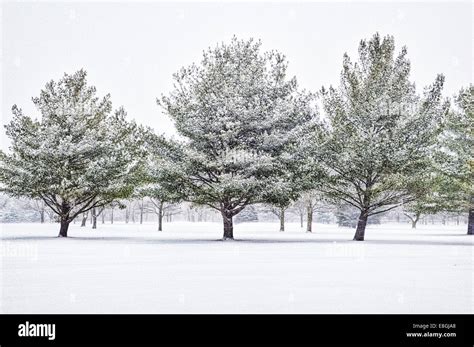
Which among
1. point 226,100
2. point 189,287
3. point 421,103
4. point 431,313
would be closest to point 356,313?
point 431,313

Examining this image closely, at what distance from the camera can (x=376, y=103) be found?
96.4 feet

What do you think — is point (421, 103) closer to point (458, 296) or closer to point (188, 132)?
point (188, 132)

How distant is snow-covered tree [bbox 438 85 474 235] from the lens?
3678 centimetres

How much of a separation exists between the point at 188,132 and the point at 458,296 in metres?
21.4

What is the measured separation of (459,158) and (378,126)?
12017 millimetres

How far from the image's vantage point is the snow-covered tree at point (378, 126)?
95.1 feet

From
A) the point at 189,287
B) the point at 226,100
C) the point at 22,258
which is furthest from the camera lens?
the point at 226,100

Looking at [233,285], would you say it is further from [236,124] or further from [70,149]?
[70,149]

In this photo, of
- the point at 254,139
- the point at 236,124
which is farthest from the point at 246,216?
the point at 236,124

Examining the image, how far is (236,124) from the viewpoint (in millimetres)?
28500

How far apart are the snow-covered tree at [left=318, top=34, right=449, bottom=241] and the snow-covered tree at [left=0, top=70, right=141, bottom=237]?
42.2 feet

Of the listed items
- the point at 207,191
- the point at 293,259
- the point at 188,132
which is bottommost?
the point at 293,259
